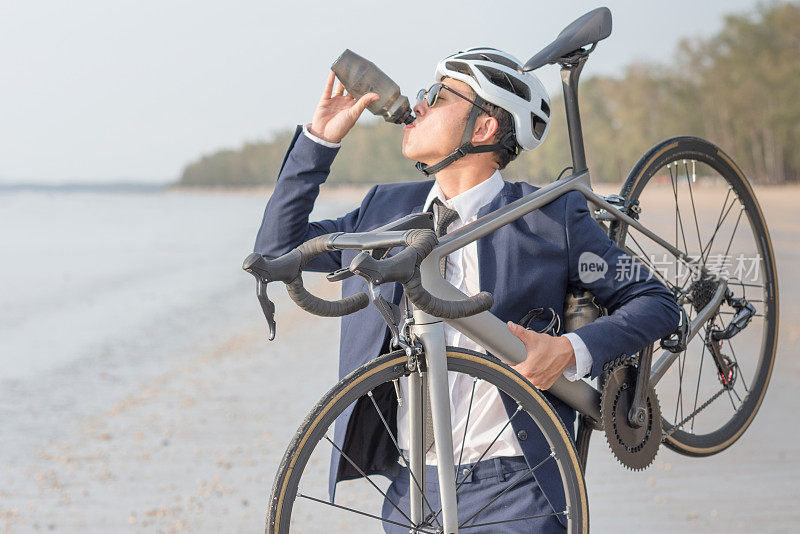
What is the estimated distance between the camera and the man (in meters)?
2.76

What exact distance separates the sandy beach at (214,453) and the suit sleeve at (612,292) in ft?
11.2

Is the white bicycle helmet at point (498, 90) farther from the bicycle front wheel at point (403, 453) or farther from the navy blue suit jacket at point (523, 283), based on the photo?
the bicycle front wheel at point (403, 453)

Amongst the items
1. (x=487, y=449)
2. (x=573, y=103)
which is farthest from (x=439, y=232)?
(x=573, y=103)

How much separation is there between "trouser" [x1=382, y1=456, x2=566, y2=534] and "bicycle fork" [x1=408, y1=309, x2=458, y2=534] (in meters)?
0.27

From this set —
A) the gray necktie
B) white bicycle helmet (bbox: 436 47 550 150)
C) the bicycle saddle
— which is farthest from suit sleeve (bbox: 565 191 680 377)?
the bicycle saddle

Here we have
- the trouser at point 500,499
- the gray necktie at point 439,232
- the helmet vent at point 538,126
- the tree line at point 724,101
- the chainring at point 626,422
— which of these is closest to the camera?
the gray necktie at point 439,232

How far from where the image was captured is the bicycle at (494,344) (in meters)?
2.32

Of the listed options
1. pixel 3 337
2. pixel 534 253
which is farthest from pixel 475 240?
pixel 3 337

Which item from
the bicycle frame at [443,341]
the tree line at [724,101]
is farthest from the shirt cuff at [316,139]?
the tree line at [724,101]

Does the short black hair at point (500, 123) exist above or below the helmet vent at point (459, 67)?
below

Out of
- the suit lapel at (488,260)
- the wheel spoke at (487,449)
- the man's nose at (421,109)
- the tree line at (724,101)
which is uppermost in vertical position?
the tree line at (724,101)

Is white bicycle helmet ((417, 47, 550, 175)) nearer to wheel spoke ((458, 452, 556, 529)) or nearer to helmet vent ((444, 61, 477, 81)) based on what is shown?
helmet vent ((444, 61, 477, 81))

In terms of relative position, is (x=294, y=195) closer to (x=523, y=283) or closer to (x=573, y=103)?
(x=523, y=283)

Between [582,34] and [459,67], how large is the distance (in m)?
0.44
